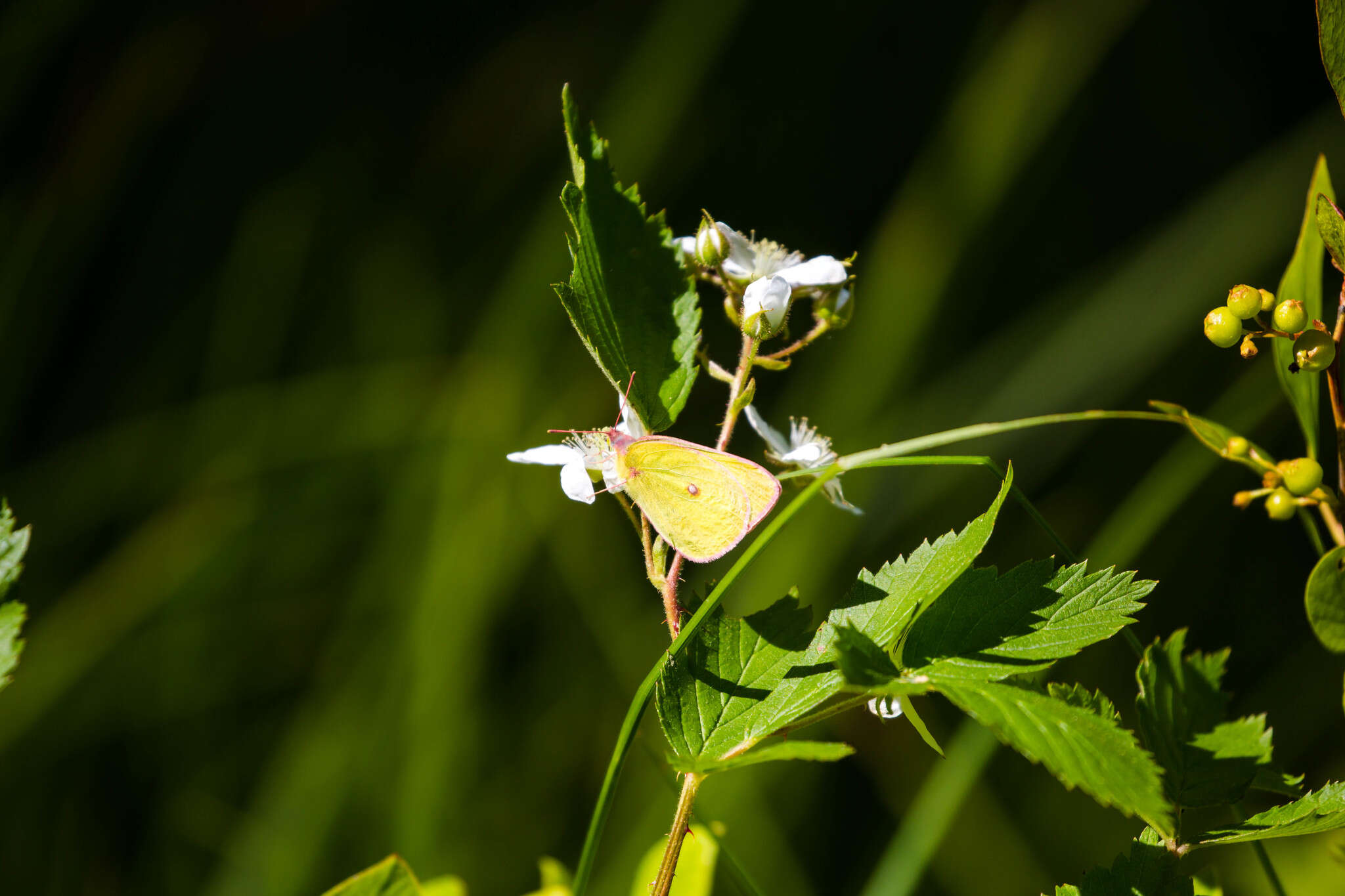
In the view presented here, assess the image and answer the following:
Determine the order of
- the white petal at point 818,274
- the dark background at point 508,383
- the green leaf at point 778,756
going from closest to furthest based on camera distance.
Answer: the green leaf at point 778,756 < the white petal at point 818,274 < the dark background at point 508,383

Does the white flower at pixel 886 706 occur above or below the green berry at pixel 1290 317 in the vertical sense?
below

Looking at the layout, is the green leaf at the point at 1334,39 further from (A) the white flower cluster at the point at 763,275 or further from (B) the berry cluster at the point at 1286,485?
(A) the white flower cluster at the point at 763,275

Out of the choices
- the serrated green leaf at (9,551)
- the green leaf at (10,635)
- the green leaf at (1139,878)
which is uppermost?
the serrated green leaf at (9,551)

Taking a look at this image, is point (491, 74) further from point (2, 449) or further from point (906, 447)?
point (906, 447)

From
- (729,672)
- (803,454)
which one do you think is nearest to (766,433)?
(803,454)

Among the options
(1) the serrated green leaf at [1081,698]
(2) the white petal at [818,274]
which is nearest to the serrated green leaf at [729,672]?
(1) the serrated green leaf at [1081,698]

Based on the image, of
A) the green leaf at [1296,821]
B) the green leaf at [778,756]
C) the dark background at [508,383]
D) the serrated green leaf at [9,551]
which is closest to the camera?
the green leaf at [778,756]

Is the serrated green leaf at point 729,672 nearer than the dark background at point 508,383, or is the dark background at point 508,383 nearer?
the serrated green leaf at point 729,672
